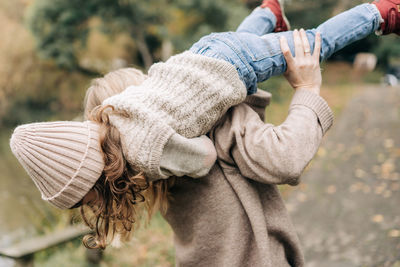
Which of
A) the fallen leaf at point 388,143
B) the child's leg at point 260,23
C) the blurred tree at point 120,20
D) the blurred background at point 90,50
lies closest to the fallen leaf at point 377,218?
the fallen leaf at point 388,143

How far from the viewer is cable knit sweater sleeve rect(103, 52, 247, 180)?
1241 mm

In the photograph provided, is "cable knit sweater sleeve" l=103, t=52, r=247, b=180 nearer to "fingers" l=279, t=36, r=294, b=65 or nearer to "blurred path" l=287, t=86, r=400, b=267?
"fingers" l=279, t=36, r=294, b=65

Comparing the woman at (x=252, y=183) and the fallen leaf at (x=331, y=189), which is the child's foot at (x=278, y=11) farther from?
the fallen leaf at (x=331, y=189)

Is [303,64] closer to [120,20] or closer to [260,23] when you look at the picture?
[260,23]

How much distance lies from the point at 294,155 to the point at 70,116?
12.2 m

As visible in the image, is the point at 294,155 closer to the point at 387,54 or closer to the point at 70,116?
the point at 70,116

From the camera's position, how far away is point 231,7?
10398mm

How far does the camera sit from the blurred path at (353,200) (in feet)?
10.9

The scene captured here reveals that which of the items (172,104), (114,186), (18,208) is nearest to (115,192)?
(114,186)

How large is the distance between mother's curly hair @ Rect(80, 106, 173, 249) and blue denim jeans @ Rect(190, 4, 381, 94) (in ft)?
1.62

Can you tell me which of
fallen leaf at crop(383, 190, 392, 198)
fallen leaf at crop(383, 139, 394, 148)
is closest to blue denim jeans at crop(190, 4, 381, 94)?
fallen leaf at crop(383, 190, 392, 198)

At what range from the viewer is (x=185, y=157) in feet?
4.22

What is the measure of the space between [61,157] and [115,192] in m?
0.24

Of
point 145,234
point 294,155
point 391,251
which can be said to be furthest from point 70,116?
point 294,155
